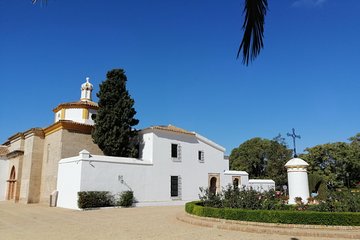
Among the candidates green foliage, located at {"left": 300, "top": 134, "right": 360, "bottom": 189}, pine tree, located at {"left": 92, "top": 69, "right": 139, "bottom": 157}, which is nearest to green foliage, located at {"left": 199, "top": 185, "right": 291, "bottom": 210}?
pine tree, located at {"left": 92, "top": 69, "right": 139, "bottom": 157}

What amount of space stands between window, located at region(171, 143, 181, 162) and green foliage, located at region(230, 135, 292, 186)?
69.9ft

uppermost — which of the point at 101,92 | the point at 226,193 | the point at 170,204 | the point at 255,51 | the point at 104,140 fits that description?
the point at 101,92

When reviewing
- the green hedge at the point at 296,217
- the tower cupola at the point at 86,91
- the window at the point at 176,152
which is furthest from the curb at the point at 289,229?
the tower cupola at the point at 86,91

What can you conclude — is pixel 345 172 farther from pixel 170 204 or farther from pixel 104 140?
pixel 104 140

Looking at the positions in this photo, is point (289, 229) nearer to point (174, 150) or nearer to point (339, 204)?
point (339, 204)

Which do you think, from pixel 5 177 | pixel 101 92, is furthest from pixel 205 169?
pixel 5 177

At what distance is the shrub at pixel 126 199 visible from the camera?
18.7 meters

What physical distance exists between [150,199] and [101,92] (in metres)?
8.83

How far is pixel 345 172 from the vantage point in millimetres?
38781

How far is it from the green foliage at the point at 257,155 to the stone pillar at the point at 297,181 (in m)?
26.7

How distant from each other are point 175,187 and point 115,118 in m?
7.17

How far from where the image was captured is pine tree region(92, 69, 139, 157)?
70.0ft

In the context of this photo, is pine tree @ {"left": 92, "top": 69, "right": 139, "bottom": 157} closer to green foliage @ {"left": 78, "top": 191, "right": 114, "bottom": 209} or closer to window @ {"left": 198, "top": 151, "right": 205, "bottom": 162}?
green foliage @ {"left": 78, "top": 191, "right": 114, "bottom": 209}

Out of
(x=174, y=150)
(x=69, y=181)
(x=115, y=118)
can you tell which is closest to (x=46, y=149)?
(x=69, y=181)
